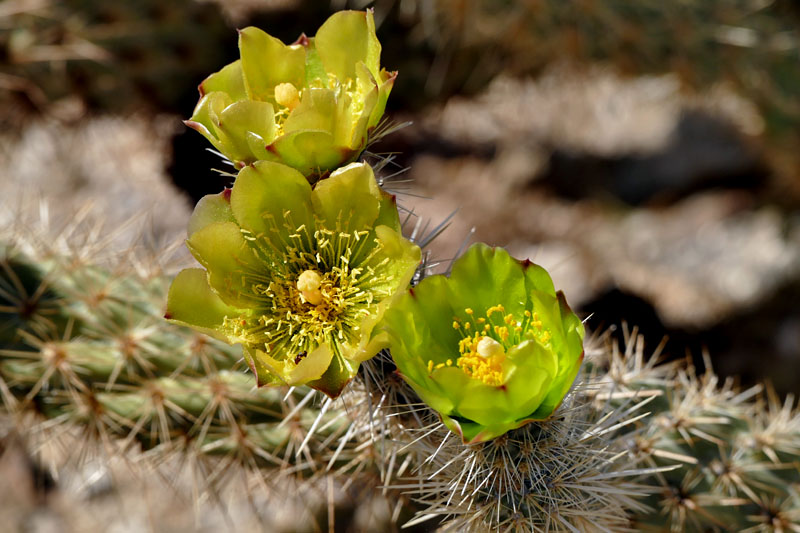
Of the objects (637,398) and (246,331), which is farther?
(637,398)

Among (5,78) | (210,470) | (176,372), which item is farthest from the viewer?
(5,78)

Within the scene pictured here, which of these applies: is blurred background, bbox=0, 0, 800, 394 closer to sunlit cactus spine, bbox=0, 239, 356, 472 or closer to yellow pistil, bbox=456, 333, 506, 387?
sunlit cactus spine, bbox=0, 239, 356, 472

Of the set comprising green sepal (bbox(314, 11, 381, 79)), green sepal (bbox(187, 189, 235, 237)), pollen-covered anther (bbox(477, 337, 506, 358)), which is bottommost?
pollen-covered anther (bbox(477, 337, 506, 358))

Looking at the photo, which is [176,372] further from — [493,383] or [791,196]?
[791,196]

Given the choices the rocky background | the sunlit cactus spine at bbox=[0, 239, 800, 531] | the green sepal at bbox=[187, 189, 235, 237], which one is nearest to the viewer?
the green sepal at bbox=[187, 189, 235, 237]

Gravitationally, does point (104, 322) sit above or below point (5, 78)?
below

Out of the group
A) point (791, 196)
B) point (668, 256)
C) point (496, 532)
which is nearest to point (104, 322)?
point (496, 532)

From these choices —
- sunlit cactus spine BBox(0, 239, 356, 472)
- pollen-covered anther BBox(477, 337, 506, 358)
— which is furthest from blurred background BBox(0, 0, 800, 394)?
pollen-covered anther BBox(477, 337, 506, 358)
